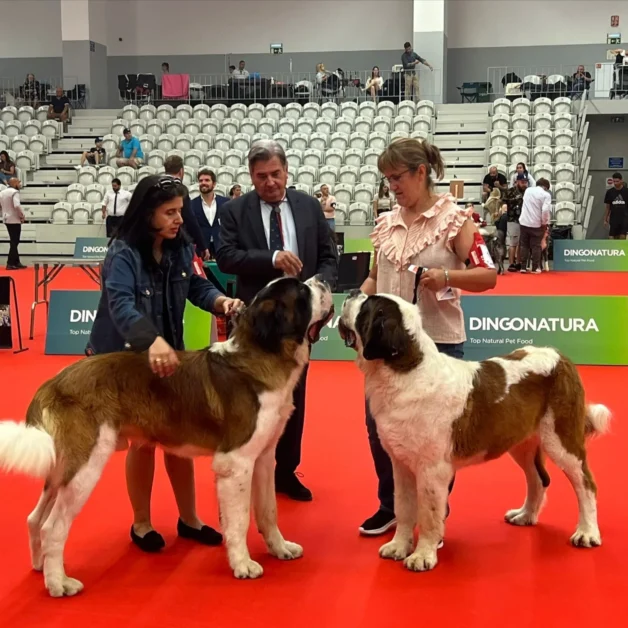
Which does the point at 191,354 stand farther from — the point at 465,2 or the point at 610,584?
the point at 465,2

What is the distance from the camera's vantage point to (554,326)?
8.20m

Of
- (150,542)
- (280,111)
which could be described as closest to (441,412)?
(150,542)

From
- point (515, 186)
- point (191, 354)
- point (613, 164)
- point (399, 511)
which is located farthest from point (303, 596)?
point (613, 164)

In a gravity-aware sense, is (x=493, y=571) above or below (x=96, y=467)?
below

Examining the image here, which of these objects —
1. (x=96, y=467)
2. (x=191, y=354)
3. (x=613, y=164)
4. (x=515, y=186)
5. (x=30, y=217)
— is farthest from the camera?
(x=613, y=164)

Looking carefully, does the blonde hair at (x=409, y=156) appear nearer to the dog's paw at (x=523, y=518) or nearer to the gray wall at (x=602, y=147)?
the dog's paw at (x=523, y=518)

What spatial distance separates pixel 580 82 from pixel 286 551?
22.7 meters

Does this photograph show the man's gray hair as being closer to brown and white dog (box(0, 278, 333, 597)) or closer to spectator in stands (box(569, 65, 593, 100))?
brown and white dog (box(0, 278, 333, 597))

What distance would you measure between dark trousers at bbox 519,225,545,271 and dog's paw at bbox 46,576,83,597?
14674 mm

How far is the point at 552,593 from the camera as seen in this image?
3307mm

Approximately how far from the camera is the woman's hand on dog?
3246 mm

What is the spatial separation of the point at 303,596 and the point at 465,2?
26.5 meters

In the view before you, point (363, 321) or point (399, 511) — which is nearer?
point (363, 321)

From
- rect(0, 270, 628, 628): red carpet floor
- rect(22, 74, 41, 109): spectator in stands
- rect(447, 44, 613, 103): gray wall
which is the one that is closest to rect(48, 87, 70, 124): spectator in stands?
A: rect(22, 74, 41, 109): spectator in stands
